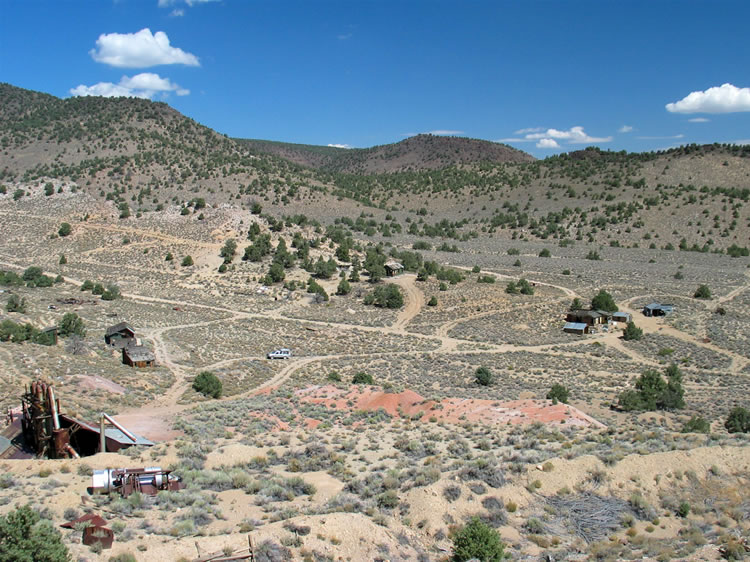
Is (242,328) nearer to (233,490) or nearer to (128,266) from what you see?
(128,266)

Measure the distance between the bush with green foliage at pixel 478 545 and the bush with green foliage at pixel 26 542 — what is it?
722 centimetres

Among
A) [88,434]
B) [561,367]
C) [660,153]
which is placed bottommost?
[561,367]

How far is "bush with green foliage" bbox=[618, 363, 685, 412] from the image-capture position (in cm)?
2812

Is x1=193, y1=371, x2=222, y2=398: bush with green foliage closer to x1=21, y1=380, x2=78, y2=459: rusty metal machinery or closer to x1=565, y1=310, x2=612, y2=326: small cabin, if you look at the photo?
x1=21, y1=380, x2=78, y2=459: rusty metal machinery

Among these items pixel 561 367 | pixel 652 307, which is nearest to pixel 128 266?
pixel 561 367

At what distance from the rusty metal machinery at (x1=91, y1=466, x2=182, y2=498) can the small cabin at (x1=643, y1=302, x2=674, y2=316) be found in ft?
159

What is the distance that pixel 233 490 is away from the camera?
598 inches

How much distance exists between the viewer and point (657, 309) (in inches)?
2066

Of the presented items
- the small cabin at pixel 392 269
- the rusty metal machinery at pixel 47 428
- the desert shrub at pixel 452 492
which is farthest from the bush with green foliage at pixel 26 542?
the small cabin at pixel 392 269

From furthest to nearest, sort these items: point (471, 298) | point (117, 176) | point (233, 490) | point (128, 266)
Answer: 1. point (117, 176)
2. point (128, 266)
3. point (471, 298)
4. point (233, 490)

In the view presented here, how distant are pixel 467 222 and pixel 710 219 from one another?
4225cm

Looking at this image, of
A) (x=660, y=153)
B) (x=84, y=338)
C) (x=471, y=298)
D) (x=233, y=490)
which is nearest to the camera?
(x=233, y=490)

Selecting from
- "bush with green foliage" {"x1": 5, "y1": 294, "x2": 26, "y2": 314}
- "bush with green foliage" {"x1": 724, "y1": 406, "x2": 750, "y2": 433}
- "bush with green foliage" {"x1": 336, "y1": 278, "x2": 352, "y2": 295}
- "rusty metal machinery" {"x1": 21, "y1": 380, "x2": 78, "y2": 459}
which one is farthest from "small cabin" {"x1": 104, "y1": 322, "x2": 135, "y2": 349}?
"bush with green foliage" {"x1": 724, "y1": 406, "x2": 750, "y2": 433}

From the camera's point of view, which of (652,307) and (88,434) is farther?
(652,307)
